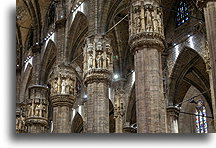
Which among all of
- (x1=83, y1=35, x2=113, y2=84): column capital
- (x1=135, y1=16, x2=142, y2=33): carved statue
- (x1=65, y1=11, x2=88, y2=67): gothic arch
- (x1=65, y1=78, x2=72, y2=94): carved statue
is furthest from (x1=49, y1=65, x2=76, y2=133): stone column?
(x1=135, y1=16, x2=142, y2=33): carved statue

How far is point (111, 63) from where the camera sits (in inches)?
650

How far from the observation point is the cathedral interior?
13234 millimetres

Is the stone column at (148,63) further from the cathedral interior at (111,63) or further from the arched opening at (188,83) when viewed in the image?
the arched opening at (188,83)

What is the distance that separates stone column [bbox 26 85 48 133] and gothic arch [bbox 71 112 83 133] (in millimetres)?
5379

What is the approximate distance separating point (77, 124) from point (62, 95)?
9.59 m

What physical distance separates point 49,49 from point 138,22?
400 inches

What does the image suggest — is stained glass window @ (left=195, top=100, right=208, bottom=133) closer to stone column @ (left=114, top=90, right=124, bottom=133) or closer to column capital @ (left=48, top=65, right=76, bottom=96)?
stone column @ (left=114, top=90, right=124, bottom=133)

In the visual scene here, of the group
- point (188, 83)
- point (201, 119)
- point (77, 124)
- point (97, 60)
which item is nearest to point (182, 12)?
point (188, 83)

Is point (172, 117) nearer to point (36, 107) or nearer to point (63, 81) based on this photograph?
point (63, 81)

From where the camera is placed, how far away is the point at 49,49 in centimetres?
2297

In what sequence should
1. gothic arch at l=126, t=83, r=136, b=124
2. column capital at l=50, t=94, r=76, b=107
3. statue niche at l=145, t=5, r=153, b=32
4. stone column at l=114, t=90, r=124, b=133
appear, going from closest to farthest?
1. statue niche at l=145, t=5, r=153, b=32
2. column capital at l=50, t=94, r=76, b=107
3. stone column at l=114, t=90, r=124, b=133
4. gothic arch at l=126, t=83, r=136, b=124

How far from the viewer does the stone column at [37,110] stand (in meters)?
21.5

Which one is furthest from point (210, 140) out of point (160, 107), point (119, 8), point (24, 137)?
point (119, 8)

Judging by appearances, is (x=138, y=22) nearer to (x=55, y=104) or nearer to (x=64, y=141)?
(x=55, y=104)
